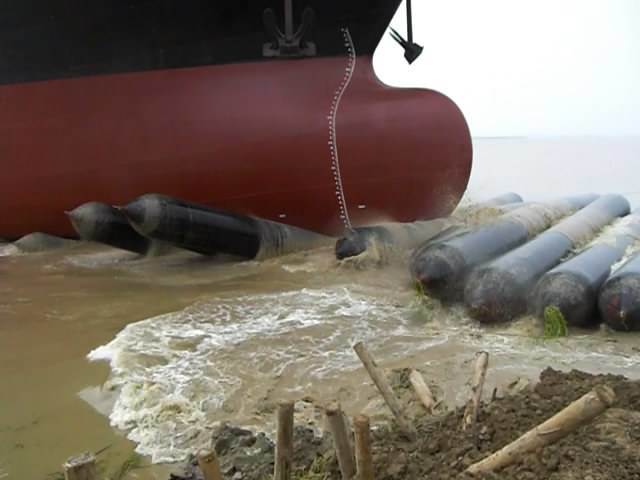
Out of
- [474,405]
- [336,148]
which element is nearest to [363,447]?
[474,405]

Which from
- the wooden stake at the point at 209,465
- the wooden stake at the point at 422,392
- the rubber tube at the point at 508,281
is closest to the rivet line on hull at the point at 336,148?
the rubber tube at the point at 508,281

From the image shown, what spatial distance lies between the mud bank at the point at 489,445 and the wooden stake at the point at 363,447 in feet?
1.08

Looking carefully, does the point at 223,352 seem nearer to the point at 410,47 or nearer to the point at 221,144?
the point at 221,144

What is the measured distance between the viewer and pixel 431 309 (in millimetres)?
6695

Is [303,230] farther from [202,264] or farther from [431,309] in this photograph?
[431,309]

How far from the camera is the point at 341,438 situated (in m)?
2.67

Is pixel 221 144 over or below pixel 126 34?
below

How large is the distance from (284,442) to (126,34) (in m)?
7.91

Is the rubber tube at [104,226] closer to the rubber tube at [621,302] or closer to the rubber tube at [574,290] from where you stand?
the rubber tube at [574,290]

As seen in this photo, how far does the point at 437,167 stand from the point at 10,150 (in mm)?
5983

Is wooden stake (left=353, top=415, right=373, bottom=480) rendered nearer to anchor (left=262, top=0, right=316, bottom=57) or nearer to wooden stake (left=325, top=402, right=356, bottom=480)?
wooden stake (left=325, top=402, right=356, bottom=480)

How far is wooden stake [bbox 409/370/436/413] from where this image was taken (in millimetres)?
4016

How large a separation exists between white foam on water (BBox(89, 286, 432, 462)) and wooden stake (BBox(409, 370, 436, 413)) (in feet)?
2.92

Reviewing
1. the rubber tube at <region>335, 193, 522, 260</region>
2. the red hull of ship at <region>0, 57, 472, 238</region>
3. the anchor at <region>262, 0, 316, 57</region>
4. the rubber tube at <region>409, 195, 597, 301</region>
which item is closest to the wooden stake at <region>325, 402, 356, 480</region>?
the rubber tube at <region>409, 195, 597, 301</region>
